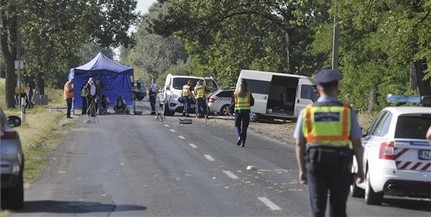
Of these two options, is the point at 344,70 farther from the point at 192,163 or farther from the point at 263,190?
the point at 263,190

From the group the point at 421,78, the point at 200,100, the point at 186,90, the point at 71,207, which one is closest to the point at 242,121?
the point at 421,78

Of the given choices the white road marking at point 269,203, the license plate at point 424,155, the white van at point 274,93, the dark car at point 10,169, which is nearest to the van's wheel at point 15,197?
the dark car at point 10,169

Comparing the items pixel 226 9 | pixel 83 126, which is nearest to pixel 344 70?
pixel 226 9

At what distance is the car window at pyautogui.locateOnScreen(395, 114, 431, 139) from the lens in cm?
1176

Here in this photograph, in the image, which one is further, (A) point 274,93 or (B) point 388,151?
(A) point 274,93

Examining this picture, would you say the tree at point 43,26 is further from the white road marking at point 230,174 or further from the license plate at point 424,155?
the license plate at point 424,155

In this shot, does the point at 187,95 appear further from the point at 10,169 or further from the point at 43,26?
the point at 10,169

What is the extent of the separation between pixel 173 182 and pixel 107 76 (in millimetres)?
27394

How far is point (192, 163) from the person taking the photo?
56.6ft

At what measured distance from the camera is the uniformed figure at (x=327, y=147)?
740 cm

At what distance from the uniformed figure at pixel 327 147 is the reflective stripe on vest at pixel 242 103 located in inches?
551

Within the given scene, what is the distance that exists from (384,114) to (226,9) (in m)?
35.4

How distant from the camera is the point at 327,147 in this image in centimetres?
748

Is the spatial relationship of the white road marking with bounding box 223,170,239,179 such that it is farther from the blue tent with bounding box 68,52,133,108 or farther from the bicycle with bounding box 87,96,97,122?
the blue tent with bounding box 68,52,133,108
